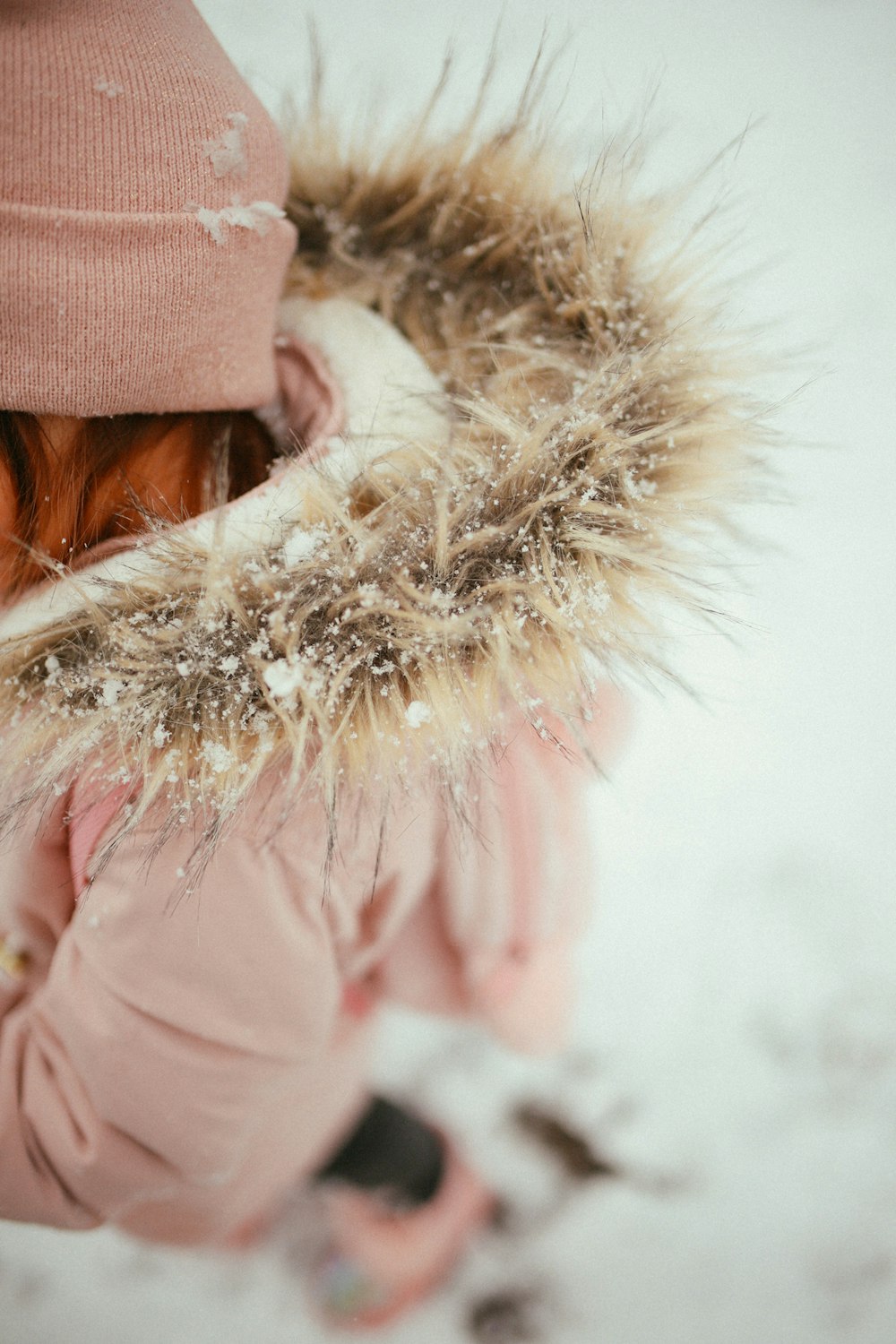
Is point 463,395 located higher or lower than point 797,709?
higher

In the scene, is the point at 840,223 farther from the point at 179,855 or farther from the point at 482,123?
the point at 179,855

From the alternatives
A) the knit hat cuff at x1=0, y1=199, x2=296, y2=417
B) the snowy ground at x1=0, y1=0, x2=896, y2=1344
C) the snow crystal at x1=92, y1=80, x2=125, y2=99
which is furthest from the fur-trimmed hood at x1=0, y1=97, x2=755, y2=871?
the snowy ground at x1=0, y1=0, x2=896, y2=1344

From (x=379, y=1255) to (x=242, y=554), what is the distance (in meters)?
0.93

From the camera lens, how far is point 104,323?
43cm

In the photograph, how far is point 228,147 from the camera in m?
0.43

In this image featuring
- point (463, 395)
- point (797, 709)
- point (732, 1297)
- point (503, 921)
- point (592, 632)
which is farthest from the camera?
point (797, 709)

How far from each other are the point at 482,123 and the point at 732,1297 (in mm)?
1366

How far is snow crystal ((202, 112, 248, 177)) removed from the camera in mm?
427

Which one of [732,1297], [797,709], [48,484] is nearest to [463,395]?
[48,484]

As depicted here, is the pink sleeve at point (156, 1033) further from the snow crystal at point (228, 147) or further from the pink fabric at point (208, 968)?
the snow crystal at point (228, 147)

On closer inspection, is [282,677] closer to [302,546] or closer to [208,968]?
[302,546]

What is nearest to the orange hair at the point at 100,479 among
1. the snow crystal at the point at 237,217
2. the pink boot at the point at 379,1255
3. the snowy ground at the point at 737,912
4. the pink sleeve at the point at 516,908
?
the snow crystal at the point at 237,217

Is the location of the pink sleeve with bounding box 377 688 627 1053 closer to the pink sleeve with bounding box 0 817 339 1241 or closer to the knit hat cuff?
the pink sleeve with bounding box 0 817 339 1241

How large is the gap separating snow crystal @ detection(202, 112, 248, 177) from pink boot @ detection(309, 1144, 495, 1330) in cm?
106
